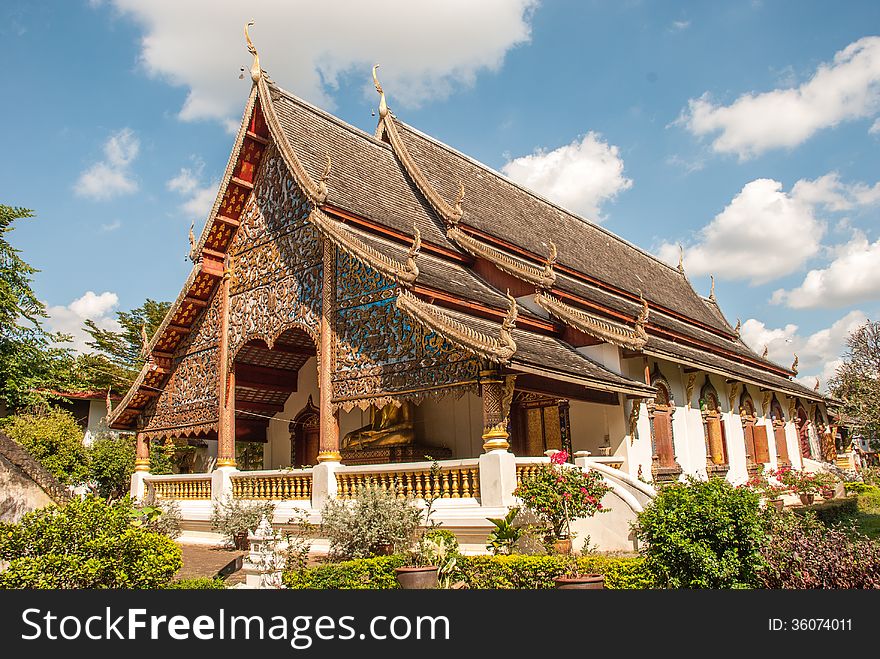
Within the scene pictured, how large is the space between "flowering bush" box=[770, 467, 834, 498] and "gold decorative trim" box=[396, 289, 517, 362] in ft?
29.7

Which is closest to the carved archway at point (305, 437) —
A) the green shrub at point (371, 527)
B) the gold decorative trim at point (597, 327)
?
the gold decorative trim at point (597, 327)

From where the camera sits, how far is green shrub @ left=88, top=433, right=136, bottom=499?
20.5 meters

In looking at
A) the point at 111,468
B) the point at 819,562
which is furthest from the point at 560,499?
the point at 111,468

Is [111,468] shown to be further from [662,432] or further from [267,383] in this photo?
[662,432]

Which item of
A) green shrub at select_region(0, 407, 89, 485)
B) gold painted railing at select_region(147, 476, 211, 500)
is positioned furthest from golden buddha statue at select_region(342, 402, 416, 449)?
green shrub at select_region(0, 407, 89, 485)

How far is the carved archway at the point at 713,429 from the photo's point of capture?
16.1m

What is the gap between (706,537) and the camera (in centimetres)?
636

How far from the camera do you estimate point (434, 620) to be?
5180mm

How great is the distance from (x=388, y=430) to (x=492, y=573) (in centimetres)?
667

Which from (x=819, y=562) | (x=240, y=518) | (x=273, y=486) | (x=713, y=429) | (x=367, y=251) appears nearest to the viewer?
(x=819, y=562)

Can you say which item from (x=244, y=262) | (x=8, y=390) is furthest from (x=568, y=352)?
(x=8, y=390)

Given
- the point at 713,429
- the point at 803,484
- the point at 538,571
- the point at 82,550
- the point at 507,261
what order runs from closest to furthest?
1. the point at 82,550
2. the point at 538,571
3. the point at 507,261
4. the point at 803,484
5. the point at 713,429

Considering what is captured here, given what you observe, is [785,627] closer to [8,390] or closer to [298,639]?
[298,639]

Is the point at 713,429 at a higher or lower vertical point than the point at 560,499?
higher
